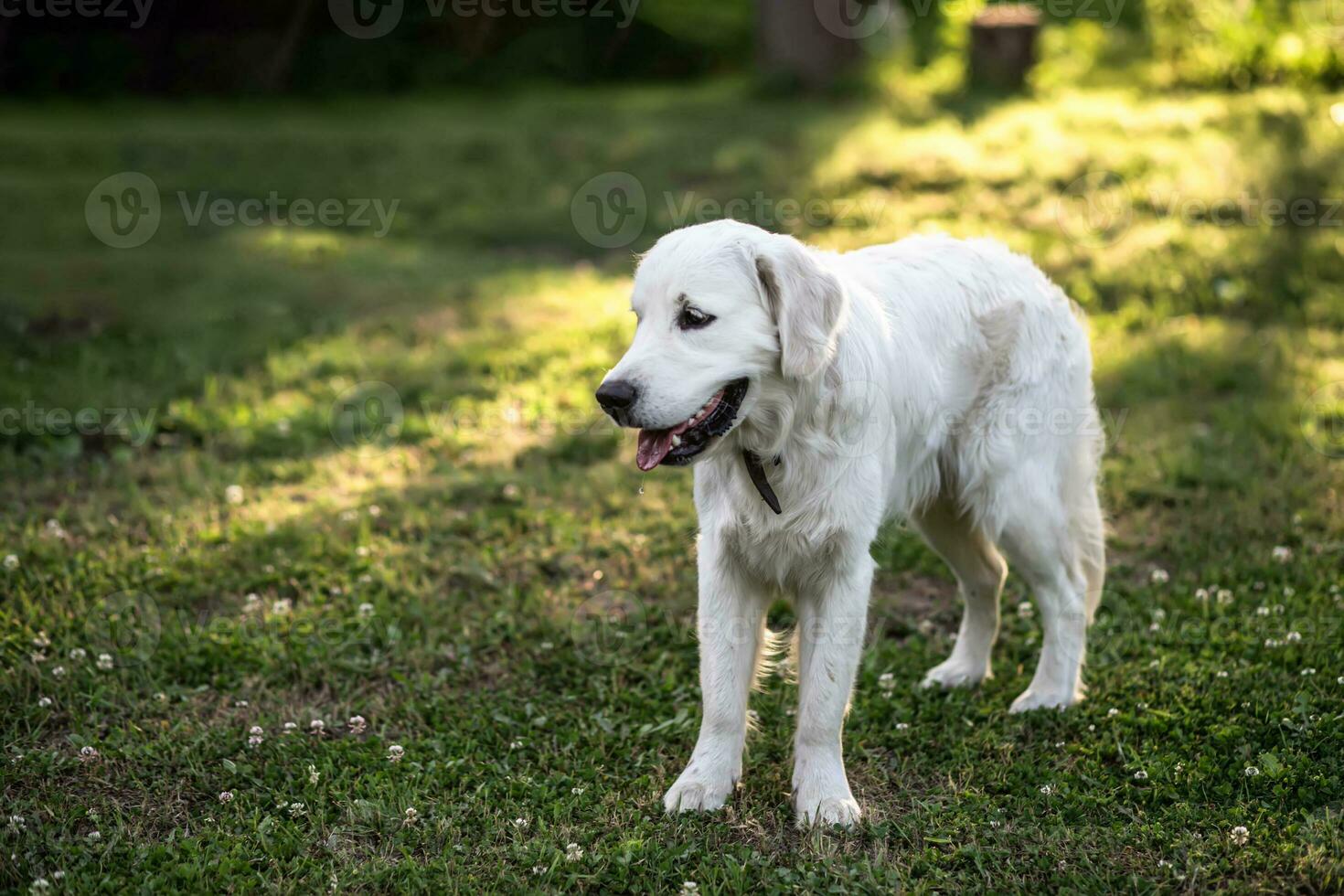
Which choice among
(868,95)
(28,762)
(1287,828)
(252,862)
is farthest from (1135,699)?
(868,95)

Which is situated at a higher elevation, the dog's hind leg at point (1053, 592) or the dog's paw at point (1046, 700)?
the dog's hind leg at point (1053, 592)

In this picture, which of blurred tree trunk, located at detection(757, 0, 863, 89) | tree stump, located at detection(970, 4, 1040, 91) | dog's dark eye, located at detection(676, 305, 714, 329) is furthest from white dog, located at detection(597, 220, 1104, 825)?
blurred tree trunk, located at detection(757, 0, 863, 89)

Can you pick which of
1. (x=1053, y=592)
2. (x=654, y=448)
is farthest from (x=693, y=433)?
(x=1053, y=592)

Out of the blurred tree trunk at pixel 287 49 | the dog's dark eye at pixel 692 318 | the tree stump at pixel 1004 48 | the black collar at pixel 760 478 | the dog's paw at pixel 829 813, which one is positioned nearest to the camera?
the dog's dark eye at pixel 692 318

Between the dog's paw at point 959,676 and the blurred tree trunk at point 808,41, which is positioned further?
the blurred tree trunk at point 808,41

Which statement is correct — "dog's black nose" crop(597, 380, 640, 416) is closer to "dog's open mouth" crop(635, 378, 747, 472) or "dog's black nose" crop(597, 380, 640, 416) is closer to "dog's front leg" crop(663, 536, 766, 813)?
"dog's open mouth" crop(635, 378, 747, 472)

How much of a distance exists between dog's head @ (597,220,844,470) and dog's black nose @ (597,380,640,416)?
0.01 metres

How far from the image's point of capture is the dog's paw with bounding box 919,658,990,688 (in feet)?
15.5

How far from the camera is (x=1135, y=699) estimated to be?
4500 millimetres

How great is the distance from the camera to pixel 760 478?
3.67m

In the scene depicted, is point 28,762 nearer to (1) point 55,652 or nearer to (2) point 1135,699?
(1) point 55,652

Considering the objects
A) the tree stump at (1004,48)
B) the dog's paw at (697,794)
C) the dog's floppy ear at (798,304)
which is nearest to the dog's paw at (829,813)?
the dog's paw at (697,794)

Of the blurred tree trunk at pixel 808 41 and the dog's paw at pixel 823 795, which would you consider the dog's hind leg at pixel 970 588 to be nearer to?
the dog's paw at pixel 823 795

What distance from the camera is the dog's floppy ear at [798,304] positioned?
3492 millimetres
